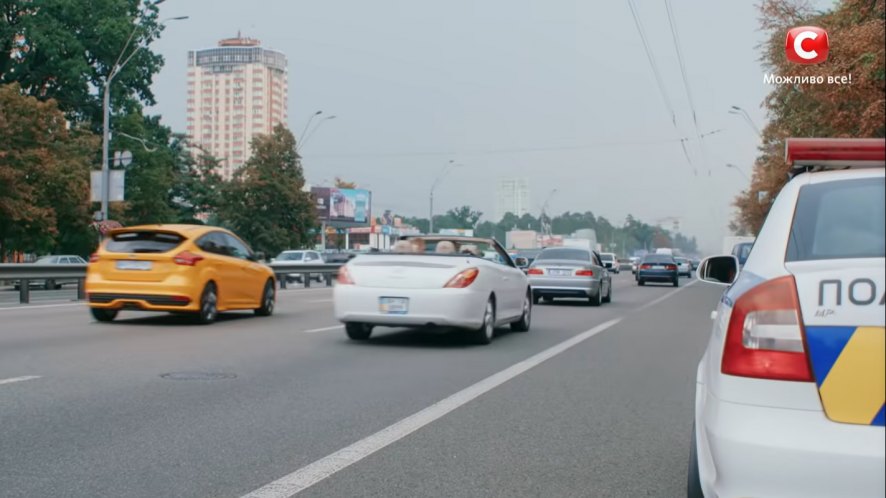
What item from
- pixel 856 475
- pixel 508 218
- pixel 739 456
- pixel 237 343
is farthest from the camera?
pixel 508 218

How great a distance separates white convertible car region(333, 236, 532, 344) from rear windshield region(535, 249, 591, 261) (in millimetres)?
11634

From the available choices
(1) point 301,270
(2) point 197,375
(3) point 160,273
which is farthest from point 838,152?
(1) point 301,270

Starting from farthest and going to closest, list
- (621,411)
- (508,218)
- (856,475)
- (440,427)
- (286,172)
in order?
(508,218), (286,172), (621,411), (440,427), (856,475)

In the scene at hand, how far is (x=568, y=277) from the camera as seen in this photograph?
76.5ft

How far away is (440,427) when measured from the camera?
678 cm

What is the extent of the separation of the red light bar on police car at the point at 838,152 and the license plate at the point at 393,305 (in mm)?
8183

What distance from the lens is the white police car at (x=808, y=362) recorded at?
2.99 metres

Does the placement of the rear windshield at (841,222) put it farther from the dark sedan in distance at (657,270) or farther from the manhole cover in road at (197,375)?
the dark sedan in distance at (657,270)

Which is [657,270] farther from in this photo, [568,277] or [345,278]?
[345,278]

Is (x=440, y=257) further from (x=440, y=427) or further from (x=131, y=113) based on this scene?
(x=131, y=113)

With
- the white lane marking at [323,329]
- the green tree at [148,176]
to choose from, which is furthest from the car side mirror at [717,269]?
the green tree at [148,176]

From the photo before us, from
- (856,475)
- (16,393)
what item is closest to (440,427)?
(16,393)

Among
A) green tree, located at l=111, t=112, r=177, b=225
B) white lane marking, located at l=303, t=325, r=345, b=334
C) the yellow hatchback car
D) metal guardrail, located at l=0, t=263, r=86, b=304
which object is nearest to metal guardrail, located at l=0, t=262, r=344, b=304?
metal guardrail, located at l=0, t=263, r=86, b=304

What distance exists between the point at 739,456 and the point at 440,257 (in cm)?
922
